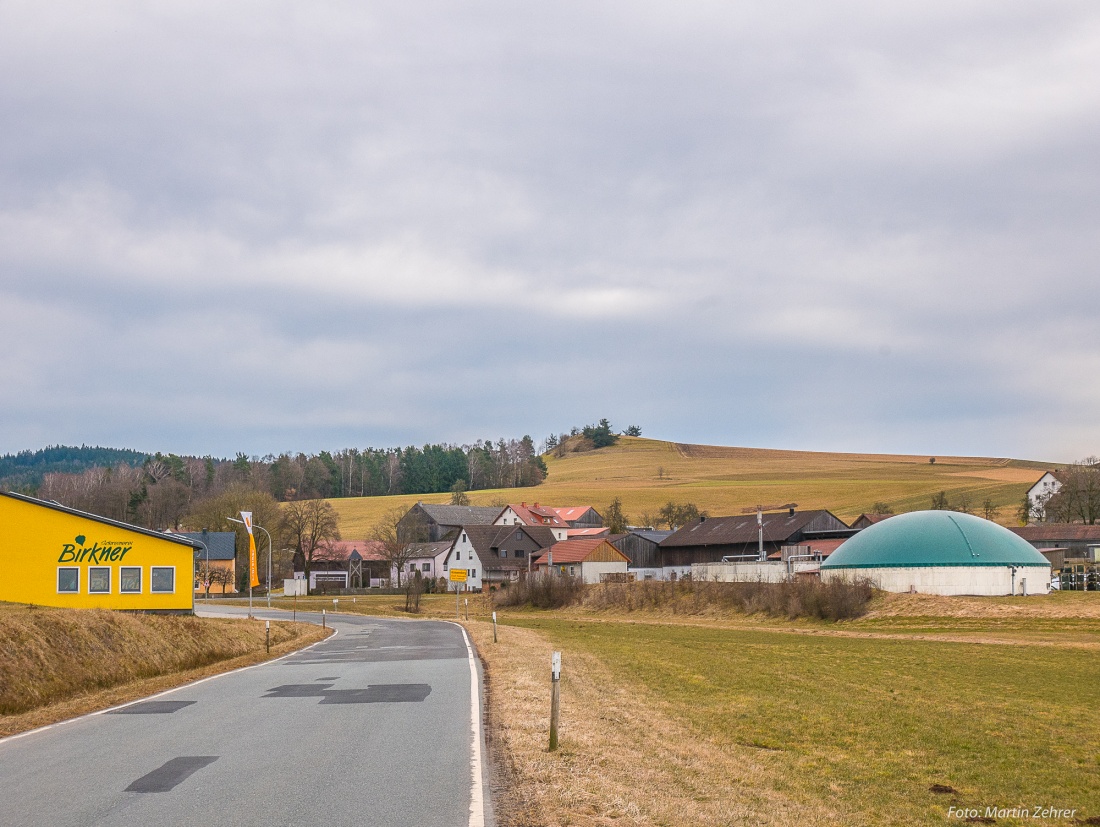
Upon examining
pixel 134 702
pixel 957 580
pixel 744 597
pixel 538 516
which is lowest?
pixel 744 597

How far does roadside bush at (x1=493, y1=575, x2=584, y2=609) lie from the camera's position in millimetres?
71688

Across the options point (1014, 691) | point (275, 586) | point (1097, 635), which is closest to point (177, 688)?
point (1014, 691)

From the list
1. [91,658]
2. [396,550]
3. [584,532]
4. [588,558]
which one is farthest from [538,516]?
[91,658]

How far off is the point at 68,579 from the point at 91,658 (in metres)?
23.5

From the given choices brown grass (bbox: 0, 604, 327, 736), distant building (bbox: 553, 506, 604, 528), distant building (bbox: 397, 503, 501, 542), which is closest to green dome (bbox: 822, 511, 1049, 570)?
brown grass (bbox: 0, 604, 327, 736)

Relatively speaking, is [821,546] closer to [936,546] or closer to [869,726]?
[936,546]

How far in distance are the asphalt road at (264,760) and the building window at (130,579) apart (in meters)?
27.7

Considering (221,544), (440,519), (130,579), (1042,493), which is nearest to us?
(130,579)

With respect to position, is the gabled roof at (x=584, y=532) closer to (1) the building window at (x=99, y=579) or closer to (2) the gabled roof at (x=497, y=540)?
(2) the gabled roof at (x=497, y=540)

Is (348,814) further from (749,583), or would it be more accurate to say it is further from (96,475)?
(96,475)

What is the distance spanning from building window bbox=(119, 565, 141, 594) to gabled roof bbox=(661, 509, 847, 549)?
57.4m

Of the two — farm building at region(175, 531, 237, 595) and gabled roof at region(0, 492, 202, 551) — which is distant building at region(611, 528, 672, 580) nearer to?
farm building at region(175, 531, 237, 595)

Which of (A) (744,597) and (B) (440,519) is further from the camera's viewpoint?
(B) (440,519)

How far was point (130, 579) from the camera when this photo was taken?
46156 millimetres
